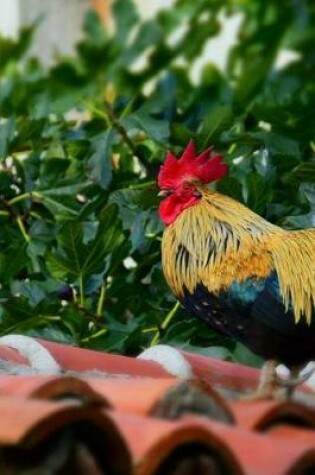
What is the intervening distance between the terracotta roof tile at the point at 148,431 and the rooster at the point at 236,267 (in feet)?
3.48

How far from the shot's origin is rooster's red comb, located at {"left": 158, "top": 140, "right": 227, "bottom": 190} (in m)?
3.37

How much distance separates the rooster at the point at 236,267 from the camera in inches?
123

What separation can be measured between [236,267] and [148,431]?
1533 mm

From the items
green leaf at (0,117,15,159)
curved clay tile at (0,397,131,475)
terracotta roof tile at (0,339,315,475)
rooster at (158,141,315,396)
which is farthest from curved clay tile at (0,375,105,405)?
green leaf at (0,117,15,159)

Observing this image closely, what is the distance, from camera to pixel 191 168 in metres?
3.39

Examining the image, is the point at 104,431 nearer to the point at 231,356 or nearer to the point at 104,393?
the point at 104,393

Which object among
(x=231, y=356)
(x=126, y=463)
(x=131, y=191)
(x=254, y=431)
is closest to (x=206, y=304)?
(x=231, y=356)

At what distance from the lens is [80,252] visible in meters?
3.31

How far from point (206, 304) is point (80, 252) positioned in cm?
31

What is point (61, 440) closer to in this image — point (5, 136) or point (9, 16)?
point (5, 136)

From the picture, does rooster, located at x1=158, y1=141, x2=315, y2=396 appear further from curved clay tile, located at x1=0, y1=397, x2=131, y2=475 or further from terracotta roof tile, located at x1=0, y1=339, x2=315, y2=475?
curved clay tile, located at x1=0, y1=397, x2=131, y2=475

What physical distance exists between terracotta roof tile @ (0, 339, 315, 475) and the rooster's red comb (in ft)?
4.58

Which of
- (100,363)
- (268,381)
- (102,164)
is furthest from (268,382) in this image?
(102,164)

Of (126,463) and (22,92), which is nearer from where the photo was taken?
(126,463)
